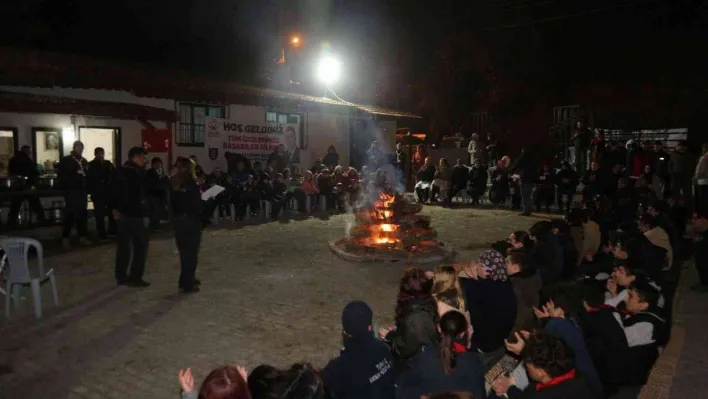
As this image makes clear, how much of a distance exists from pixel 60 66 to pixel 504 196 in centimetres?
1367

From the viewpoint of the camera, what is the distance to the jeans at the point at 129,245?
29.2 ft

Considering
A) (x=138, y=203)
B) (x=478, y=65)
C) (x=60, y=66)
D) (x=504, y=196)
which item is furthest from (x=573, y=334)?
(x=478, y=65)

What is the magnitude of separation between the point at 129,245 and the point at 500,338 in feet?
18.9

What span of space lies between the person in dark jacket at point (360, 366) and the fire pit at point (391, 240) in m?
7.08

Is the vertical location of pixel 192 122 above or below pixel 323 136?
above

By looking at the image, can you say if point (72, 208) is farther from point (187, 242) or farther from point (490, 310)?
point (490, 310)

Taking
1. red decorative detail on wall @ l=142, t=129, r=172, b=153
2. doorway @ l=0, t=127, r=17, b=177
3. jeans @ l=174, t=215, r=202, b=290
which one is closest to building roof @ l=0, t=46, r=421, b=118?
red decorative detail on wall @ l=142, t=129, r=172, b=153

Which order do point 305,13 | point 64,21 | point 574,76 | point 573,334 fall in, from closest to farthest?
1. point 573,334
2. point 64,21
3. point 305,13
4. point 574,76

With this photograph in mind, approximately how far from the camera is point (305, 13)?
31.2m

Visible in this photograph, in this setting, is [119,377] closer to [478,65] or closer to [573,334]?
[573,334]

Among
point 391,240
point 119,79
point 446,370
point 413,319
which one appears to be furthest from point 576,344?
point 119,79

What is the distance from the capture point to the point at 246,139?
68.3ft

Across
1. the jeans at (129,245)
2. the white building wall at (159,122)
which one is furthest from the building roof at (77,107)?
the jeans at (129,245)

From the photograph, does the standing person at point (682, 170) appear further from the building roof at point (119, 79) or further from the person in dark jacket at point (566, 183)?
the building roof at point (119, 79)
